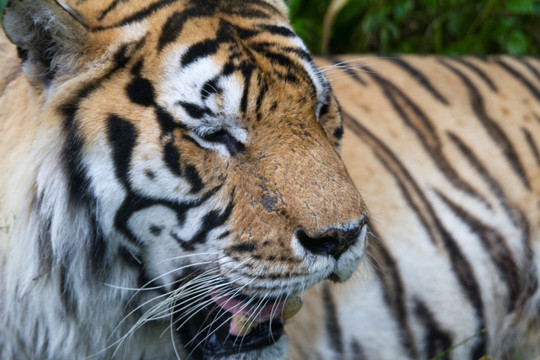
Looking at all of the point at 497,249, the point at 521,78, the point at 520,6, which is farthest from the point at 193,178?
the point at 520,6

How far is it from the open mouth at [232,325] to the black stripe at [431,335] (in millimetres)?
762

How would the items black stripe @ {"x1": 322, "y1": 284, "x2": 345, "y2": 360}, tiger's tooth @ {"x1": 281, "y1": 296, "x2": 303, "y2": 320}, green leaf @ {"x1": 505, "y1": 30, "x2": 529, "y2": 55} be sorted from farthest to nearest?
green leaf @ {"x1": 505, "y1": 30, "x2": 529, "y2": 55} → black stripe @ {"x1": 322, "y1": 284, "x2": 345, "y2": 360} → tiger's tooth @ {"x1": 281, "y1": 296, "x2": 303, "y2": 320}

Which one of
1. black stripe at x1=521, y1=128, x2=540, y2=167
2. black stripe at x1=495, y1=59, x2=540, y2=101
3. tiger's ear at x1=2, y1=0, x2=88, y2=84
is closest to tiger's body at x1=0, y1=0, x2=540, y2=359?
tiger's ear at x1=2, y1=0, x2=88, y2=84

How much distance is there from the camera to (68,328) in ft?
5.66

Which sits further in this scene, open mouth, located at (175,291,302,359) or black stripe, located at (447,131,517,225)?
black stripe, located at (447,131,517,225)

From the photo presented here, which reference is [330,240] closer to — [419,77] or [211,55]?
[211,55]

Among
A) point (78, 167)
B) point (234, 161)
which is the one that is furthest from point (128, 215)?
point (234, 161)

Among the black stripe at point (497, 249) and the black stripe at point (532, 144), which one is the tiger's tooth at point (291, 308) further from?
the black stripe at point (532, 144)

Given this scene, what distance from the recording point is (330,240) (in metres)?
1.52

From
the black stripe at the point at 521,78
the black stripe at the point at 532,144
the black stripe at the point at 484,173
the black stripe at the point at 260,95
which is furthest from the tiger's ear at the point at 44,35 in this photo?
the black stripe at the point at 521,78

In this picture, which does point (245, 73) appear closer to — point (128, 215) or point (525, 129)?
point (128, 215)

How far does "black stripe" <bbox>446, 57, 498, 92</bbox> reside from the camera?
2.81 meters

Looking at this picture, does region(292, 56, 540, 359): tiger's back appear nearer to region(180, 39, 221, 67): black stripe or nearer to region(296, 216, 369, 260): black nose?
region(296, 216, 369, 260): black nose

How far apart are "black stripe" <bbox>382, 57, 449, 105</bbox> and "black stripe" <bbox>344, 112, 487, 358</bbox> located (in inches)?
13.2
